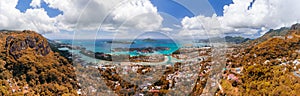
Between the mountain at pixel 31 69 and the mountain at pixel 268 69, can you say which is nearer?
the mountain at pixel 268 69

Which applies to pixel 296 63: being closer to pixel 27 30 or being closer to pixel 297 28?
pixel 297 28

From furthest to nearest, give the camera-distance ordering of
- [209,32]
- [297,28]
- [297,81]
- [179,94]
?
[297,28] → [297,81] → [179,94] → [209,32]

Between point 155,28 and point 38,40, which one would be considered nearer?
point 155,28

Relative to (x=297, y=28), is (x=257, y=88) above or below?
below

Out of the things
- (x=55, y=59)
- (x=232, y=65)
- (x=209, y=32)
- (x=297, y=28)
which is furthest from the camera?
(x=297, y=28)

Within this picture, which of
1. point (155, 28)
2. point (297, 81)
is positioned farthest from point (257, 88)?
point (155, 28)

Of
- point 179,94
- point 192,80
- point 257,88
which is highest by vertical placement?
point 192,80

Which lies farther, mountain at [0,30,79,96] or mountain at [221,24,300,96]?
mountain at [0,30,79,96]

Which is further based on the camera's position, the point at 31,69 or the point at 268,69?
the point at 31,69
